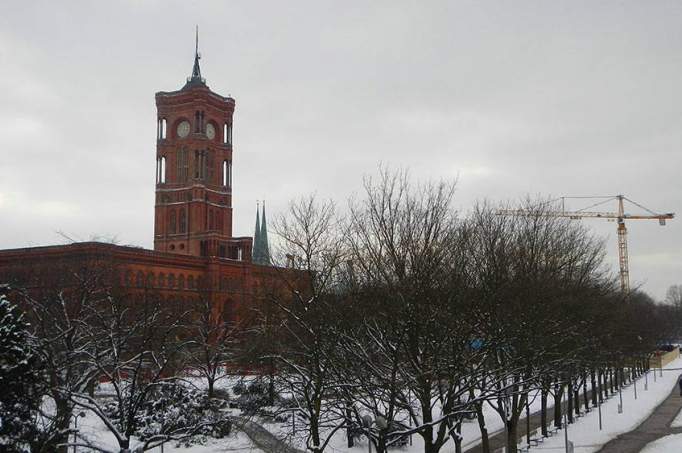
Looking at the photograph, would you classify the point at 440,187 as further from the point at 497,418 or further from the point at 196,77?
the point at 196,77

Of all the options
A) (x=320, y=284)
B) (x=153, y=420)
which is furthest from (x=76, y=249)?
(x=320, y=284)

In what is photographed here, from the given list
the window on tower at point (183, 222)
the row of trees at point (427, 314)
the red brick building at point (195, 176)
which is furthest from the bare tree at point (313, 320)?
the window on tower at point (183, 222)

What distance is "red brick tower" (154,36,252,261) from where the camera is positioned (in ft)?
318

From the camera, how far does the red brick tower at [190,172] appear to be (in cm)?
9681

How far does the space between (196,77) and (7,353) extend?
9460 centimetres

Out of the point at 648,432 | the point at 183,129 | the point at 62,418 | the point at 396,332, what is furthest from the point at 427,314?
the point at 183,129

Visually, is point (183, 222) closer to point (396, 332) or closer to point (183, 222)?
point (183, 222)

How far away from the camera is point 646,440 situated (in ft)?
103

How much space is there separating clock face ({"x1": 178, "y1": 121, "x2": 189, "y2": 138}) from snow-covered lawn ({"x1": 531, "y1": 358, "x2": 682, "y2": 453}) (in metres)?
67.0

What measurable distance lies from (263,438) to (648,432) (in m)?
18.0

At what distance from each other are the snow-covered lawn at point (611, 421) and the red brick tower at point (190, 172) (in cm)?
5962

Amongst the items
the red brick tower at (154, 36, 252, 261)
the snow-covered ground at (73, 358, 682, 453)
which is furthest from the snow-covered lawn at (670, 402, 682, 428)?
the red brick tower at (154, 36, 252, 261)

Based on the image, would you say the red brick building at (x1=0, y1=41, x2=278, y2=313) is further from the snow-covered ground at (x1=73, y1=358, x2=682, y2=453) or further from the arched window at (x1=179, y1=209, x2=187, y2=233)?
the snow-covered ground at (x1=73, y1=358, x2=682, y2=453)

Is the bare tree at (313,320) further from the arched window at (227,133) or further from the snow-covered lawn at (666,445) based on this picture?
the arched window at (227,133)
